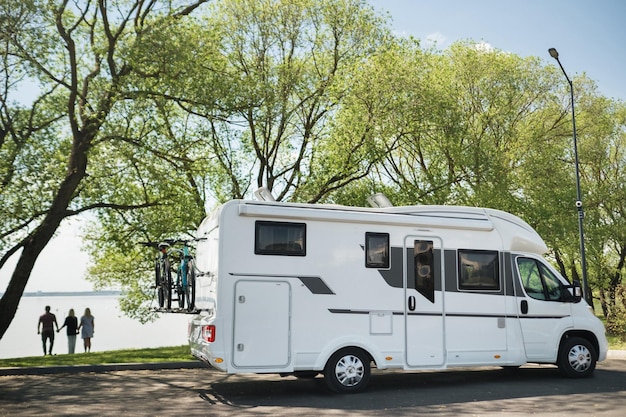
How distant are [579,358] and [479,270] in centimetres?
268

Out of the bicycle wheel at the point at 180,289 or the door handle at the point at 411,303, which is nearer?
the door handle at the point at 411,303

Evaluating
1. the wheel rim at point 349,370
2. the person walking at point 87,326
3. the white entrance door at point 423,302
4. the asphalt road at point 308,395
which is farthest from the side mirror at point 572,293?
the person walking at point 87,326

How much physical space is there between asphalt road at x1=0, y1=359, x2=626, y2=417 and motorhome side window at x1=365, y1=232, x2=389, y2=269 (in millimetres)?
2139

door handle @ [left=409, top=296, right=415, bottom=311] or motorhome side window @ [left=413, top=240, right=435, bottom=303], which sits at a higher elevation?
motorhome side window @ [left=413, top=240, right=435, bottom=303]

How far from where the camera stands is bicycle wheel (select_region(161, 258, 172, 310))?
11312 mm

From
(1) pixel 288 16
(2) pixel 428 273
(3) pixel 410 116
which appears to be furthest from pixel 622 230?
(2) pixel 428 273

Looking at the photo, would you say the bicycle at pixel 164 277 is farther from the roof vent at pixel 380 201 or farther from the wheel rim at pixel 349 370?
the roof vent at pixel 380 201

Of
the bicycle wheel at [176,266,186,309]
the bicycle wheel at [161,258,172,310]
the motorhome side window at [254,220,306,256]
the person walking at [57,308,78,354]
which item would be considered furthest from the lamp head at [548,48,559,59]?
the person walking at [57,308,78,354]

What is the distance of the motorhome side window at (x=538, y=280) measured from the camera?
12.1m

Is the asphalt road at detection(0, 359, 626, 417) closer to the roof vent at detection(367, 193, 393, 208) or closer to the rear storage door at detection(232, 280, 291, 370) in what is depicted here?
the rear storage door at detection(232, 280, 291, 370)

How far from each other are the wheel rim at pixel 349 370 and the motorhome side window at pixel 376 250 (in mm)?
1580

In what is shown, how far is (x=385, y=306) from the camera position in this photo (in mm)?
10797

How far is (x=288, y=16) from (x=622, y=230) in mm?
19677

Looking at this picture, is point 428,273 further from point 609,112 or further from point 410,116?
point 609,112
